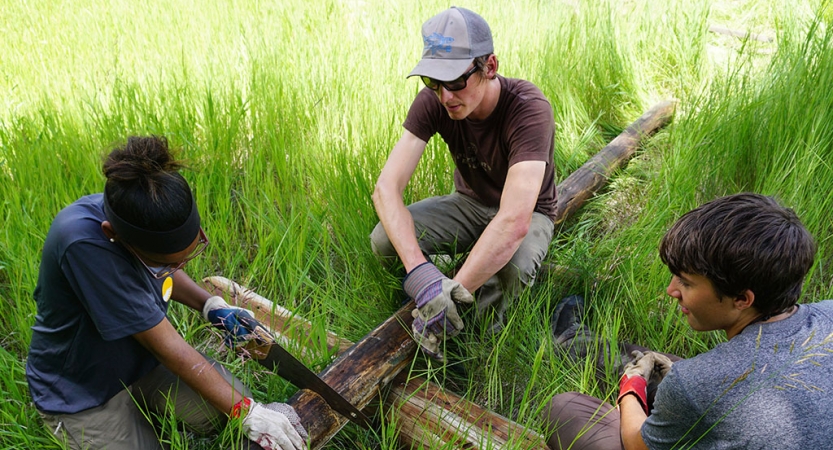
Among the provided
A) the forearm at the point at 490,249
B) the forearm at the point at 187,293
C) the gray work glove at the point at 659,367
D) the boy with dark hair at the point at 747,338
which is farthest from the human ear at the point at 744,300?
the forearm at the point at 187,293

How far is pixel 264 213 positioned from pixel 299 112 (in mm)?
824

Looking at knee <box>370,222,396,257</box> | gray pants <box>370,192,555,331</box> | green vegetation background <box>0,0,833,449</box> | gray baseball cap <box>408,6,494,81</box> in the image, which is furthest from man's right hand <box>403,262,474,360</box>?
gray baseball cap <box>408,6,494,81</box>

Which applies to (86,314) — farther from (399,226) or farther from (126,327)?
(399,226)

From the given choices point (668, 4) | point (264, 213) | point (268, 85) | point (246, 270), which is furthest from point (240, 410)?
point (668, 4)

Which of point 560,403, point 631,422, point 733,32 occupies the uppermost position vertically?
point 733,32

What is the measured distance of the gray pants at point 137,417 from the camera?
6.31ft

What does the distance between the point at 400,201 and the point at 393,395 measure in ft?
2.84

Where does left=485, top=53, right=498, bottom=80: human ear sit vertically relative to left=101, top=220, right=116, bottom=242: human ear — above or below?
above

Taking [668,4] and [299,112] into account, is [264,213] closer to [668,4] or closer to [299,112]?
[299,112]

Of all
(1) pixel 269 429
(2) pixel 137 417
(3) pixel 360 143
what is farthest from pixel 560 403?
(3) pixel 360 143

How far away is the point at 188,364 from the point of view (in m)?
1.85

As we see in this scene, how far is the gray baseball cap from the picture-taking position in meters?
2.42

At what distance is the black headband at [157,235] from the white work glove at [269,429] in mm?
525

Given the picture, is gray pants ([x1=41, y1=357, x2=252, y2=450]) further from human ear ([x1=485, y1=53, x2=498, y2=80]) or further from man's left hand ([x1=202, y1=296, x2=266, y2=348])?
human ear ([x1=485, y1=53, x2=498, y2=80])
